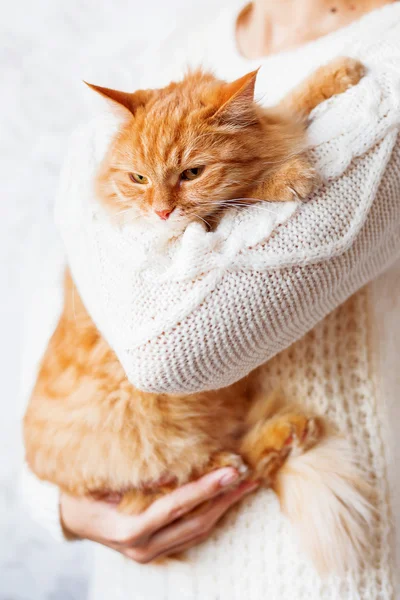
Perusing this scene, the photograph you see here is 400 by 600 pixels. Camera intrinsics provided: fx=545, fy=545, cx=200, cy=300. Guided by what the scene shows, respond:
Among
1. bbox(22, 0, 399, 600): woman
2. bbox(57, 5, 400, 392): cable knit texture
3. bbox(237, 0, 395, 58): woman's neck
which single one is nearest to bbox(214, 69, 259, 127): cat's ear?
bbox(57, 5, 400, 392): cable knit texture

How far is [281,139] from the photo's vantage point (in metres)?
0.95

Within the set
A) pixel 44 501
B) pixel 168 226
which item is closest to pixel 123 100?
pixel 168 226

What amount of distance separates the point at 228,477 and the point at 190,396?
7.2 inches

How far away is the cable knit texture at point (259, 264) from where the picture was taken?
87 centimetres

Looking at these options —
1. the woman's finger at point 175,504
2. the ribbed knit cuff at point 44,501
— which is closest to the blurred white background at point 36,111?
the ribbed knit cuff at point 44,501

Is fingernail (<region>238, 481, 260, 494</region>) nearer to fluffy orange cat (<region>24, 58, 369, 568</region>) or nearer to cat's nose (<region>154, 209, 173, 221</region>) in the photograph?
fluffy orange cat (<region>24, 58, 369, 568</region>)

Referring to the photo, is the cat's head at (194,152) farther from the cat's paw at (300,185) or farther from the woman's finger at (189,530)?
the woman's finger at (189,530)

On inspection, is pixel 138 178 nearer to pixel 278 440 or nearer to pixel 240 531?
pixel 278 440

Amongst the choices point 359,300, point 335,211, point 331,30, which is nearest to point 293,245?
point 335,211

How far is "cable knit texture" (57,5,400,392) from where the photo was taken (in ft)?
2.85

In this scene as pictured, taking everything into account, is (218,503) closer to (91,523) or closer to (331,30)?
(91,523)

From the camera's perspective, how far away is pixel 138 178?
3.30 feet

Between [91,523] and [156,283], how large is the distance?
0.67m

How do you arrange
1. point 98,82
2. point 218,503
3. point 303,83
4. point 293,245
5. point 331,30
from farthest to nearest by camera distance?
point 98,82, point 331,30, point 218,503, point 303,83, point 293,245
